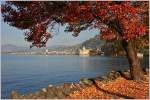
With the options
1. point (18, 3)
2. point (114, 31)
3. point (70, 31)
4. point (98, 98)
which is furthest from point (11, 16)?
point (98, 98)

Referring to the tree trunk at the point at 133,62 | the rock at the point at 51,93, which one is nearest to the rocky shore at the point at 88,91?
the rock at the point at 51,93

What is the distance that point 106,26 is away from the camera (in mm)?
25172

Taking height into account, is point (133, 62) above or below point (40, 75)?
above

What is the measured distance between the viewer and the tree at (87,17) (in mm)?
21844

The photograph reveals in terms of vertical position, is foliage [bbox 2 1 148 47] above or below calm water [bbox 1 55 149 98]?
above

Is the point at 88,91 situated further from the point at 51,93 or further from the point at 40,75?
the point at 40,75

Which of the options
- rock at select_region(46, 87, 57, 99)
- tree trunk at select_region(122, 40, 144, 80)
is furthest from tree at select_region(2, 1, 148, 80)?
rock at select_region(46, 87, 57, 99)

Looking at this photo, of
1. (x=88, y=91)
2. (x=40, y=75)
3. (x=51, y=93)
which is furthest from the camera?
(x=40, y=75)

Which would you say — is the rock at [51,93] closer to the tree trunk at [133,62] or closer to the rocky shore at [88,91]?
the rocky shore at [88,91]

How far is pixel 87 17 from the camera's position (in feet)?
76.8

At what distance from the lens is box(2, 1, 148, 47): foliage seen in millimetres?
21812

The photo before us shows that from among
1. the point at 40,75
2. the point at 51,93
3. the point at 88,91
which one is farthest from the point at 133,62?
the point at 40,75

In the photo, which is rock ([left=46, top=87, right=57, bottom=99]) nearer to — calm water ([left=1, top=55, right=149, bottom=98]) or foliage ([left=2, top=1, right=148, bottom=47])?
foliage ([left=2, top=1, right=148, bottom=47])

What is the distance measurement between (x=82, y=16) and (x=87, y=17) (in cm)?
57
